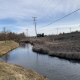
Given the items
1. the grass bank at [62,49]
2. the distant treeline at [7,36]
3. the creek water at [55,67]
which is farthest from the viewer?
the distant treeline at [7,36]

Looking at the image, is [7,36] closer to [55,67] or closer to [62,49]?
[62,49]

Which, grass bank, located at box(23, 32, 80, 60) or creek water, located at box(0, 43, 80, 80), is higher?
grass bank, located at box(23, 32, 80, 60)

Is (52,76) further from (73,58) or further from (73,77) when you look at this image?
(73,58)

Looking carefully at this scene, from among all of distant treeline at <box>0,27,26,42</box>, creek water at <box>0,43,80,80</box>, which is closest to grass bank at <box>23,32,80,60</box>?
creek water at <box>0,43,80,80</box>

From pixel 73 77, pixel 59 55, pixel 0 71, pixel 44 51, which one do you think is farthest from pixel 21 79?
pixel 44 51

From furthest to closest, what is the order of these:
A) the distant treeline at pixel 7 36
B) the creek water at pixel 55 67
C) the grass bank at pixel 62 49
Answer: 1. the distant treeline at pixel 7 36
2. the grass bank at pixel 62 49
3. the creek water at pixel 55 67

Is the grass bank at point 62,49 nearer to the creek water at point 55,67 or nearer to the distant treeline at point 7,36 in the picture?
the creek water at point 55,67

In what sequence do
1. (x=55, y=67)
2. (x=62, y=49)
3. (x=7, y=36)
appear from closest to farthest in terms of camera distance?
(x=55, y=67)
(x=62, y=49)
(x=7, y=36)

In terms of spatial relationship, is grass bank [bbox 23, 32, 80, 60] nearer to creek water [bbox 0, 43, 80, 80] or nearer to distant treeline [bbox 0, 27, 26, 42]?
creek water [bbox 0, 43, 80, 80]

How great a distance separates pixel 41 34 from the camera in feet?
483

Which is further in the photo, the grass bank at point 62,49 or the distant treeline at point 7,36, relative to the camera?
the distant treeline at point 7,36

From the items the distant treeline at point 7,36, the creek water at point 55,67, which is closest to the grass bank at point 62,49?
the creek water at point 55,67

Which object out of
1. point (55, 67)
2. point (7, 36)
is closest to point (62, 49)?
point (55, 67)

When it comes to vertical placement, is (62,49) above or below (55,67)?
above
